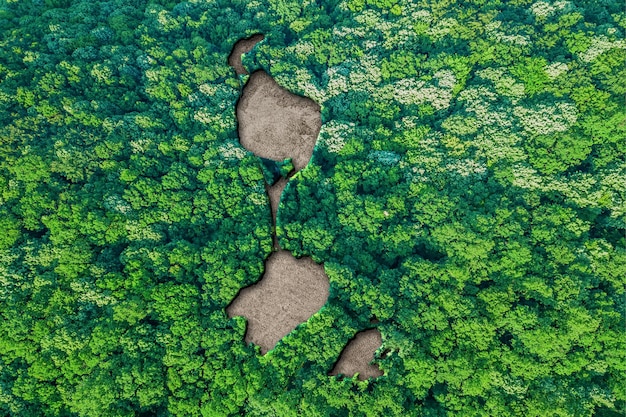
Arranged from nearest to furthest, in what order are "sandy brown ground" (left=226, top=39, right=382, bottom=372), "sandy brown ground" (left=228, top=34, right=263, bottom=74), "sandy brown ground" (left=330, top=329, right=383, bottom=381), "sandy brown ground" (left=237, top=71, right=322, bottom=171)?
"sandy brown ground" (left=330, top=329, right=383, bottom=381), "sandy brown ground" (left=226, top=39, right=382, bottom=372), "sandy brown ground" (left=237, top=71, right=322, bottom=171), "sandy brown ground" (left=228, top=34, right=263, bottom=74)

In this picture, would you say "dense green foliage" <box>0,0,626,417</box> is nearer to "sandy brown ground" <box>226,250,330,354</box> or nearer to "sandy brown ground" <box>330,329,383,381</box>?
"sandy brown ground" <box>226,250,330,354</box>

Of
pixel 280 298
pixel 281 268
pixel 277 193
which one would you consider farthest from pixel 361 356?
pixel 277 193

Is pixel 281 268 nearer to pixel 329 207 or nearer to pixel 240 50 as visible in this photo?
pixel 329 207

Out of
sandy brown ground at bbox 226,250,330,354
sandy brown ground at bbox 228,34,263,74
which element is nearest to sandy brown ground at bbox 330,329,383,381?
sandy brown ground at bbox 226,250,330,354

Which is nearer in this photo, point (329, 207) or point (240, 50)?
point (329, 207)

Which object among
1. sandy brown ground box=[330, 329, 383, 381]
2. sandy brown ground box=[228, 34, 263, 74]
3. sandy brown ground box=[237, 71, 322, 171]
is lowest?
sandy brown ground box=[330, 329, 383, 381]

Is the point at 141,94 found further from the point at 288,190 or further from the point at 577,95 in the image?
the point at 577,95
